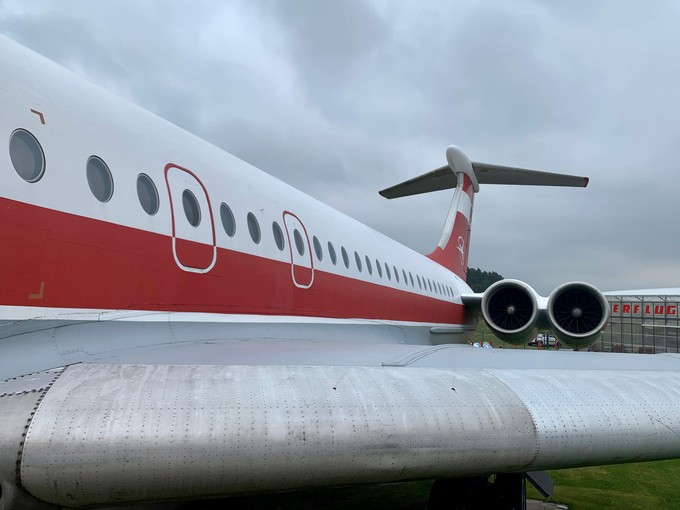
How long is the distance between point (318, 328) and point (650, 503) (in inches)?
155

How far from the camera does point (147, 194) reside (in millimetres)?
4051

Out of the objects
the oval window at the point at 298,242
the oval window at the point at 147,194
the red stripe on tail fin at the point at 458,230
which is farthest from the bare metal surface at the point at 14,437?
the red stripe on tail fin at the point at 458,230

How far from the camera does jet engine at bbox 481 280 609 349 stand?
9.71 metres

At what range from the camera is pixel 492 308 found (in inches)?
440

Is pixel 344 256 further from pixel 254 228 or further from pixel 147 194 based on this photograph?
pixel 147 194

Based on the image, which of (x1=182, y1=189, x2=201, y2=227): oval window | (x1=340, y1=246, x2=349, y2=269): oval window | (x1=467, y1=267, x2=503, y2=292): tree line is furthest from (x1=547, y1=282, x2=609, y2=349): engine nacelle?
(x1=467, y1=267, x2=503, y2=292): tree line

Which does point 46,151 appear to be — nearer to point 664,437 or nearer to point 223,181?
point 223,181

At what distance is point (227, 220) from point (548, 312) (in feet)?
22.1

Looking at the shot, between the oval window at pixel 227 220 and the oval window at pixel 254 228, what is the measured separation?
279 mm

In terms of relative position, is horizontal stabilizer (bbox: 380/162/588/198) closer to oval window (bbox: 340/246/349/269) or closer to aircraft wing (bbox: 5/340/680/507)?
oval window (bbox: 340/246/349/269)

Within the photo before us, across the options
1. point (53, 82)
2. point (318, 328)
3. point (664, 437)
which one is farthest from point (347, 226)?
point (664, 437)

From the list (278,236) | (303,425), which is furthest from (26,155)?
(278,236)

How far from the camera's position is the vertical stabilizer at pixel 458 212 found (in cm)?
1587

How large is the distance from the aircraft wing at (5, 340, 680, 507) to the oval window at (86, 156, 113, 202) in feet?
3.56
